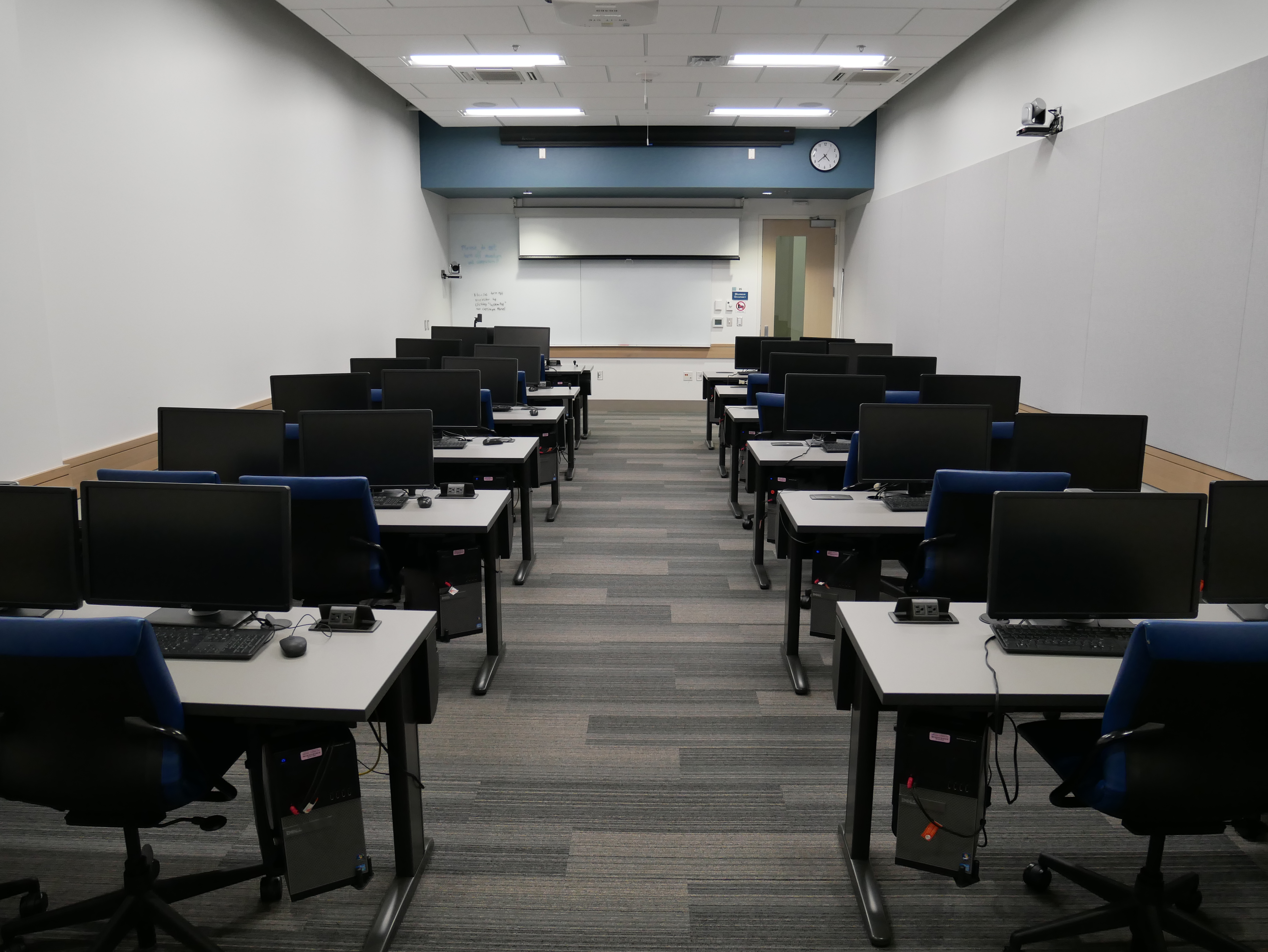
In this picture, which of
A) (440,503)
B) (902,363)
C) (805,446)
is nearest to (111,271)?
(440,503)

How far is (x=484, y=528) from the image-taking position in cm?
323

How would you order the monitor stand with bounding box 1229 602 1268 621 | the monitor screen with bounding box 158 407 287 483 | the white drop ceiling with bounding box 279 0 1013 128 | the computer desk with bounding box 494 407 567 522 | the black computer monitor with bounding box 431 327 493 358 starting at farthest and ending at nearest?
the black computer monitor with bounding box 431 327 493 358 < the computer desk with bounding box 494 407 567 522 < the white drop ceiling with bounding box 279 0 1013 128 < the monitor screen with bounding box 158 407 287 483 < the monitor stand with bounding box 1229 602 1268 621

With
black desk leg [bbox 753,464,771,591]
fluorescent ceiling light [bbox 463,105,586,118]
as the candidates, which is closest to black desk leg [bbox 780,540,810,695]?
black desk leg [bbox 753,464,771,591]

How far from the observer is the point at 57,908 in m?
2.15

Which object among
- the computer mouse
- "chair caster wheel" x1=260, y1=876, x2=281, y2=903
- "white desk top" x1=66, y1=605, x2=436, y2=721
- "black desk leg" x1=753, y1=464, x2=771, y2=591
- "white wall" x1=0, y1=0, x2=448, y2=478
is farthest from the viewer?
"black desk leg" x1=753, y1=464, x2=771, y2=591

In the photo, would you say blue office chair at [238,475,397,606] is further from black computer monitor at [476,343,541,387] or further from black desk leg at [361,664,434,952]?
black computer monitor at [476,343,541,387]

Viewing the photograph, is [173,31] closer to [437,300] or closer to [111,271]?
[111,271]

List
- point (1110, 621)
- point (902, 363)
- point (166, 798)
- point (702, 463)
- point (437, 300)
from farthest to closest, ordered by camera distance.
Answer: point (437, 300)
point (702, 463)
point (902, 363)
point (1110, 621)
point (166, 798)

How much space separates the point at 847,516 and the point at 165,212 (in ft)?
13.1

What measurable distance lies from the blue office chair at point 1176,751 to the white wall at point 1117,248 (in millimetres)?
2126

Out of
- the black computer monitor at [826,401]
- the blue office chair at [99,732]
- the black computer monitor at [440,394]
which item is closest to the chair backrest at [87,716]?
the blue office chair at [99,732]

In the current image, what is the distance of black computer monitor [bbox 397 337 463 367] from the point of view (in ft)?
22.5

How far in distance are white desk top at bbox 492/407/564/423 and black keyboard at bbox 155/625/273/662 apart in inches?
133

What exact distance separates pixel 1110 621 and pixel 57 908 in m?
3.01
